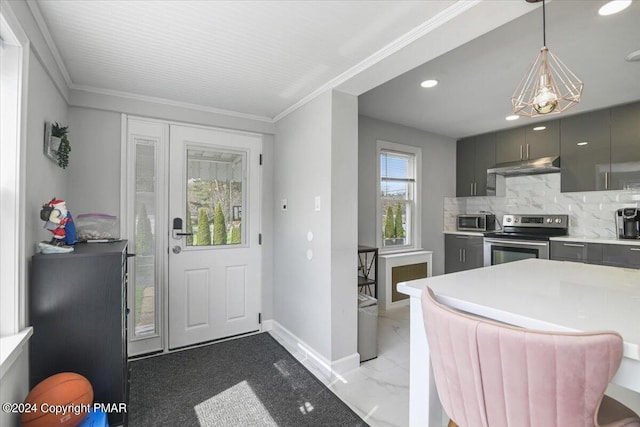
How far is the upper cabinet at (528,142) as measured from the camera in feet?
12.8

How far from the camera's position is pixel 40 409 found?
134 centimetres

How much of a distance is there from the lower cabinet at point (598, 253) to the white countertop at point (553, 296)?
1917 millimetres

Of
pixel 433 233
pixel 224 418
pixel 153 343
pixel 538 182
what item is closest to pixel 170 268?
pixel 153 343

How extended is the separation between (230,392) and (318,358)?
28.3 inches

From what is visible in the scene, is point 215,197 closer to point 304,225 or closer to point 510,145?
point 304,225

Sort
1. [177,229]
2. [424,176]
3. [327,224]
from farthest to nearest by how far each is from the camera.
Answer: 1. [424,176]
2. [177,229]
3. [327,224]

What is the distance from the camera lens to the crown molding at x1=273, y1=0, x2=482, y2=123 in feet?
4.81

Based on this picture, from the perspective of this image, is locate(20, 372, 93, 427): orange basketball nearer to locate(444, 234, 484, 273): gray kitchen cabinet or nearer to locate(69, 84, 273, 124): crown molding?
locate(69, 84, 273, 124): crown molding

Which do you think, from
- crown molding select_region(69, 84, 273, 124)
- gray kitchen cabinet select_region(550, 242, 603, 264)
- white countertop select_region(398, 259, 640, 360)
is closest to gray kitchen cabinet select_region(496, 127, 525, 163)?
gray kitchen cabinet select_region(550, 242, 603, 264)

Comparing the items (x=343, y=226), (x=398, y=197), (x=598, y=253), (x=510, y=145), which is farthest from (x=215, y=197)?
(x=598, y=253)

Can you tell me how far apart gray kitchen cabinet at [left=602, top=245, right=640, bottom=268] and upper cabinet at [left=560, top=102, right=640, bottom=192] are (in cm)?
74

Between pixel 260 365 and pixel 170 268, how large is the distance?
121cm

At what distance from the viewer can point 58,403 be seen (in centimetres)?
138

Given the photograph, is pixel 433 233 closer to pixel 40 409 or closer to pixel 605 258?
pixel 605 258
